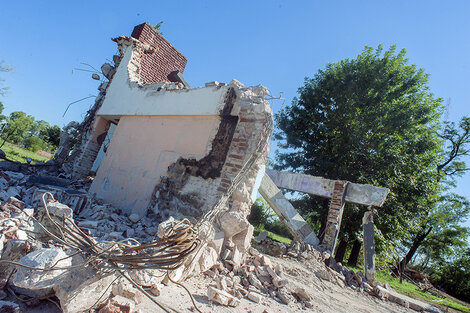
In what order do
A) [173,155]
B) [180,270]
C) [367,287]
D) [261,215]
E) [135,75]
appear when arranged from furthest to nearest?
[261,215] < [135,75] < [367,287] < [173,155] < [180,270]

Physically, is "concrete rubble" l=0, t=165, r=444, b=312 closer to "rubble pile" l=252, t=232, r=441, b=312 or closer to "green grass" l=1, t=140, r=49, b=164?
"rubble pile" l=252, t=232, r=441, b=312

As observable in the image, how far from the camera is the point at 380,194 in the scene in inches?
247

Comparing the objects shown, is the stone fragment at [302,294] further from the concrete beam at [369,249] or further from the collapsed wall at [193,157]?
the concrete beam at [369,249]

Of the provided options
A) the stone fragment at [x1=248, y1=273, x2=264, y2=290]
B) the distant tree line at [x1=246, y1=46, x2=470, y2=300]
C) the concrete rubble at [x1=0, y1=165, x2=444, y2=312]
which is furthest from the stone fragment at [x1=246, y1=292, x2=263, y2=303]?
the distant tree line at [x1=246, y1=46, x2=470, y2=300]

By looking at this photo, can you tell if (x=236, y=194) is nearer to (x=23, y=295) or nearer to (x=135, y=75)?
(x=23, y=295)

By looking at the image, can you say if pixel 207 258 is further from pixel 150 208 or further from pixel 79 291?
pixel 150 208

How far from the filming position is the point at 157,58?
9359 mm

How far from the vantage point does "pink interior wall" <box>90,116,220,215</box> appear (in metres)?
4.91

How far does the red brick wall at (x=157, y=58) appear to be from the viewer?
869 centimetres

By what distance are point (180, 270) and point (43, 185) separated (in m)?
4.75

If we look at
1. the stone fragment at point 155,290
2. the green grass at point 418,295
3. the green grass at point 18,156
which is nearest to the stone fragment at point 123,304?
the stone fragment at point 155,290

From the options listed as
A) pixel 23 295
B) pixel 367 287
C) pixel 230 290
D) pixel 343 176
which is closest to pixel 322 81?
pixel 343 176

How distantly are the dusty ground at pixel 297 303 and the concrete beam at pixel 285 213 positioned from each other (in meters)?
1.22

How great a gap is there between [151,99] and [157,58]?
4.05 m
